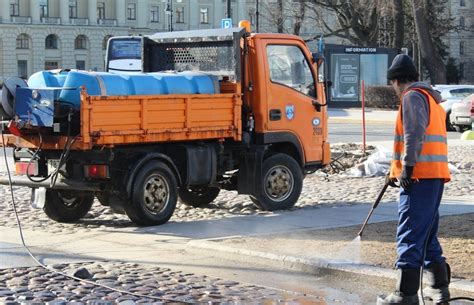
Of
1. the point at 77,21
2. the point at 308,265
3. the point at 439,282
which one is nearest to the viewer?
the point at 439,282

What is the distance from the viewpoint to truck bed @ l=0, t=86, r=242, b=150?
36.6 ft

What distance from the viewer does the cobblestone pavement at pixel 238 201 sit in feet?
41.5

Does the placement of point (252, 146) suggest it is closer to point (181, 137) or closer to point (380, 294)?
point (181, 137)

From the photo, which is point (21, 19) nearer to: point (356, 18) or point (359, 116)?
point (356, 18)

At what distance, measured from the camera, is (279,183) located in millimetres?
13617

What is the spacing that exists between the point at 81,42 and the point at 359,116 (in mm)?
67998

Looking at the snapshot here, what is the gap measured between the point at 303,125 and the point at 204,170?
74.7 inches

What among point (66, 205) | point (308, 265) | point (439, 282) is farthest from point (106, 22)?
point (439, 282)

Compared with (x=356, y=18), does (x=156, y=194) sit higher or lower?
lower

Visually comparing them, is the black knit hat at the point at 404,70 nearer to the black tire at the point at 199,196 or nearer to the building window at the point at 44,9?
the black tire at the point at 199,196

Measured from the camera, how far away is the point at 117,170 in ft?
38.9

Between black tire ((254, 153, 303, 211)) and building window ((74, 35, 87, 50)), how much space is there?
95445mm

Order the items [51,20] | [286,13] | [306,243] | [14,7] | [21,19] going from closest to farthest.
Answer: [306,243] → [286,13] → [21,19] → [14,7] → [51,20]

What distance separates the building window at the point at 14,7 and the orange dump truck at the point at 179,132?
9090 cm
